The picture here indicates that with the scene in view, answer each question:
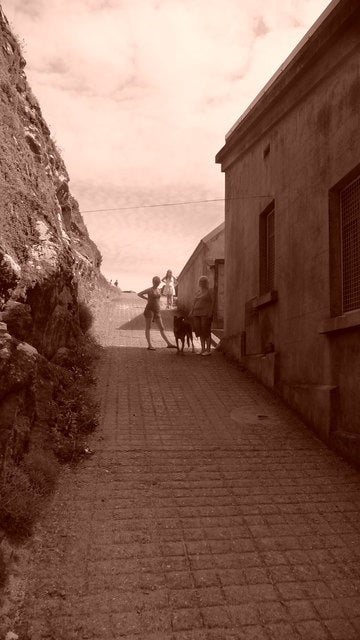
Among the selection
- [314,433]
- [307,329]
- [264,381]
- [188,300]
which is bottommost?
[314,433]

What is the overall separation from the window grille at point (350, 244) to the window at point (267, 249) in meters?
3.07

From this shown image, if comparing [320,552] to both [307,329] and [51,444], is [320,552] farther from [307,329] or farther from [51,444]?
[307,329]

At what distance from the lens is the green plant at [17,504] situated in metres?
4.88

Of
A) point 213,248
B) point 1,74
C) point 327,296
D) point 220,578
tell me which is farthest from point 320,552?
point 213,248

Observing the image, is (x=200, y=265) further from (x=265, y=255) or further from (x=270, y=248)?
(x=270, y=248)

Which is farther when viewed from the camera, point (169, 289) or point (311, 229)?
point (169, 289)

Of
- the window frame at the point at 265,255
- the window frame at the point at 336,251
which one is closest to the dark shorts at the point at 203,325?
the window frame at the point at 265,255

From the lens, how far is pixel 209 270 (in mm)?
20250

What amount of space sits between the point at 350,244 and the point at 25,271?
14.9ft

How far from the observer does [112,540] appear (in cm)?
500

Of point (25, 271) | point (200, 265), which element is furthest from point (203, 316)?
point (200, 265)

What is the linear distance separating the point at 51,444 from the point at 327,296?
4.21 metres

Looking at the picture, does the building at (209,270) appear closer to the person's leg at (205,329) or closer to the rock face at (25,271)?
the person's leg at (205,329)

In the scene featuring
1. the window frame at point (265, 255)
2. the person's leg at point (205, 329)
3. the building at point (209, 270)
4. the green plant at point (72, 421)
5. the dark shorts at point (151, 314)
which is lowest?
the green plant at point (72, 421)
